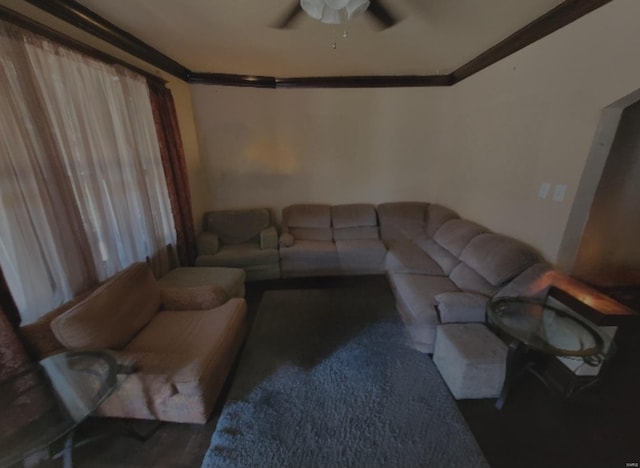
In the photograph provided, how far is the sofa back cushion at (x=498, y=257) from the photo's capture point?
6.57 ft

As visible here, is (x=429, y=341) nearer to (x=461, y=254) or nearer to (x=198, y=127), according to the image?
(x=461, y=254)

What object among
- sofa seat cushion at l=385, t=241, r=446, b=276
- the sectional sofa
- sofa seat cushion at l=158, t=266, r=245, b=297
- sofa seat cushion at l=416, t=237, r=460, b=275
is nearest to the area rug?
the sectional sofa

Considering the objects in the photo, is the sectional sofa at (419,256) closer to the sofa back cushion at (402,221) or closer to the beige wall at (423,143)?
the sofa back cushion at (402,221)

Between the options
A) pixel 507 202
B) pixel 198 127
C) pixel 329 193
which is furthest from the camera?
pixel 329 193

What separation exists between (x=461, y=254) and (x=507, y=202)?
623 mm

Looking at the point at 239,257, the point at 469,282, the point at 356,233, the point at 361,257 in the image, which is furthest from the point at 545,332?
the point at 239,257

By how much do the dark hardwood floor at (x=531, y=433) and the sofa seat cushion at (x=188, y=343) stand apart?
1.07 ft

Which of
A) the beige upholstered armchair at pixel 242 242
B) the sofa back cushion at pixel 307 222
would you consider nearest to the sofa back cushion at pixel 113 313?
the beige upholstered armchair at pixel 242 242

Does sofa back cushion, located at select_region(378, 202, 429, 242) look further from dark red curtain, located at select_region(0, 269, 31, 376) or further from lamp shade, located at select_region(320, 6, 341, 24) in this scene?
dark red curtain, located at select_region(0, 269, 31, 376)

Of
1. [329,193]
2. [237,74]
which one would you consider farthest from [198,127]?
[329,193]

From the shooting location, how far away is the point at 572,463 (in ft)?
4.47

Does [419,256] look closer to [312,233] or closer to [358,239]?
[358,239]

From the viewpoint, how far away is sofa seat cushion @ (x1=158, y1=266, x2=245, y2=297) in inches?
95.7

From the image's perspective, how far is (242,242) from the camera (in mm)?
3541
